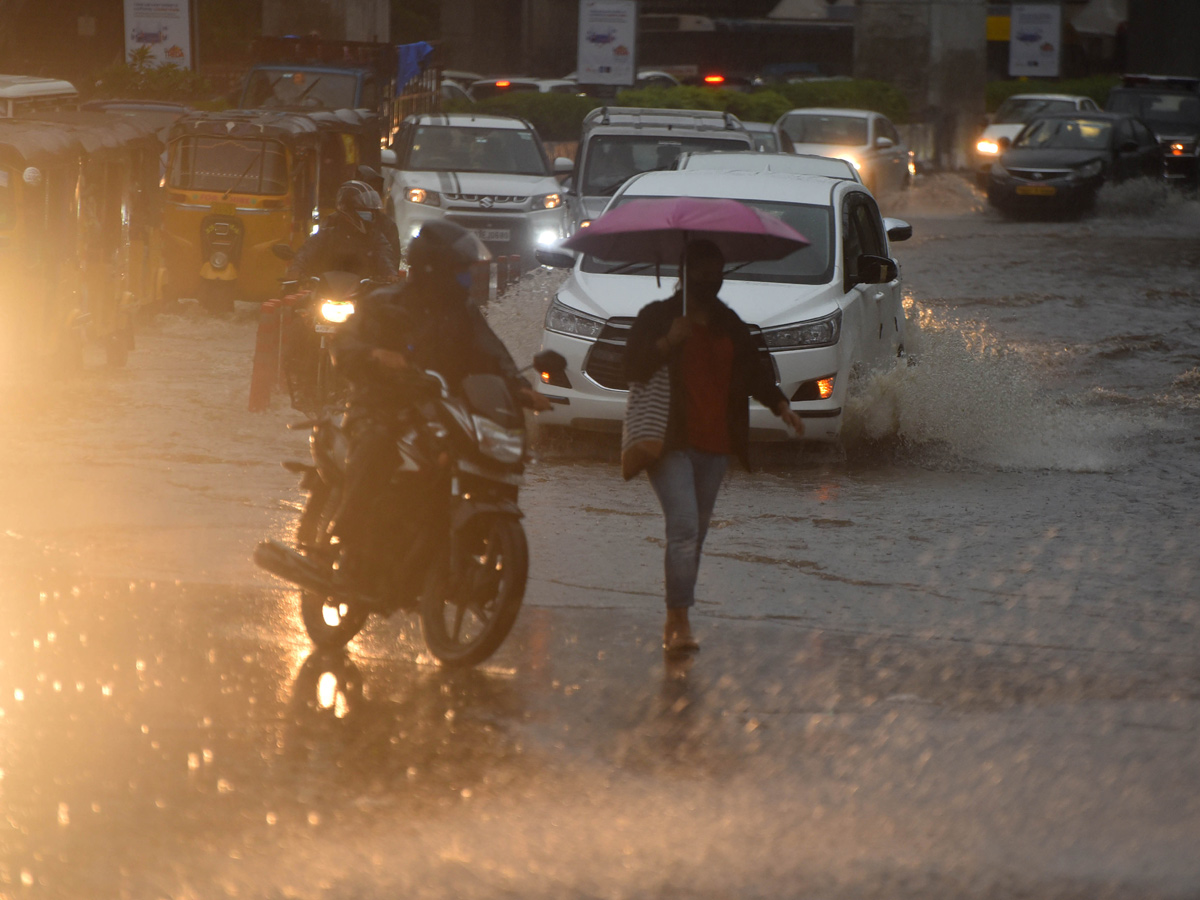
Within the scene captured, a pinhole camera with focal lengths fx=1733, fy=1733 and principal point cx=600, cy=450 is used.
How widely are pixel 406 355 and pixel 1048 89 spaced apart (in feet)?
153

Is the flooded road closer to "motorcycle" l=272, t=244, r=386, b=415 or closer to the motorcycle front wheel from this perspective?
the motorcycle front wheel

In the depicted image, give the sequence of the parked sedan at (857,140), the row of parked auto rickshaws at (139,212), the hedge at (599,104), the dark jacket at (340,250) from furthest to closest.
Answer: the hedge at (599,104) < the parked sedan at (857,140) < the row of parked auto rickshaws at (139,212) < the dark jacket at (340,250)

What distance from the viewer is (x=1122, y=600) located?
7449mm

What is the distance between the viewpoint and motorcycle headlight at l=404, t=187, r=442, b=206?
19.3 meters

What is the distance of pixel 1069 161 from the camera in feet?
95.5

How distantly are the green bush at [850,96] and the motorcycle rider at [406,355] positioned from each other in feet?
105

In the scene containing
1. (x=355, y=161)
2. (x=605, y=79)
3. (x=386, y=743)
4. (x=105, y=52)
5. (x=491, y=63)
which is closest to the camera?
(x=386, y=743)

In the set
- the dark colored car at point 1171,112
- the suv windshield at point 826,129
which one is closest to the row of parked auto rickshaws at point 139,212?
the suv windshield at point 826,129

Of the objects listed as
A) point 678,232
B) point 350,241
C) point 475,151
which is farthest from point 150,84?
point 678,232

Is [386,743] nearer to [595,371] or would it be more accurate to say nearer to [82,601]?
[82,601]

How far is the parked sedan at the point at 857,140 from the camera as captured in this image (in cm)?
2969

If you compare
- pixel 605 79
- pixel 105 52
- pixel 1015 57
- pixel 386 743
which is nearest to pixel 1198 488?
pixel 386 743

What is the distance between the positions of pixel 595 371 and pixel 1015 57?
136 feet

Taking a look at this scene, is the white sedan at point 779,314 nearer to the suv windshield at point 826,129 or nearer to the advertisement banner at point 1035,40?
the suv windshield at point 826,129
